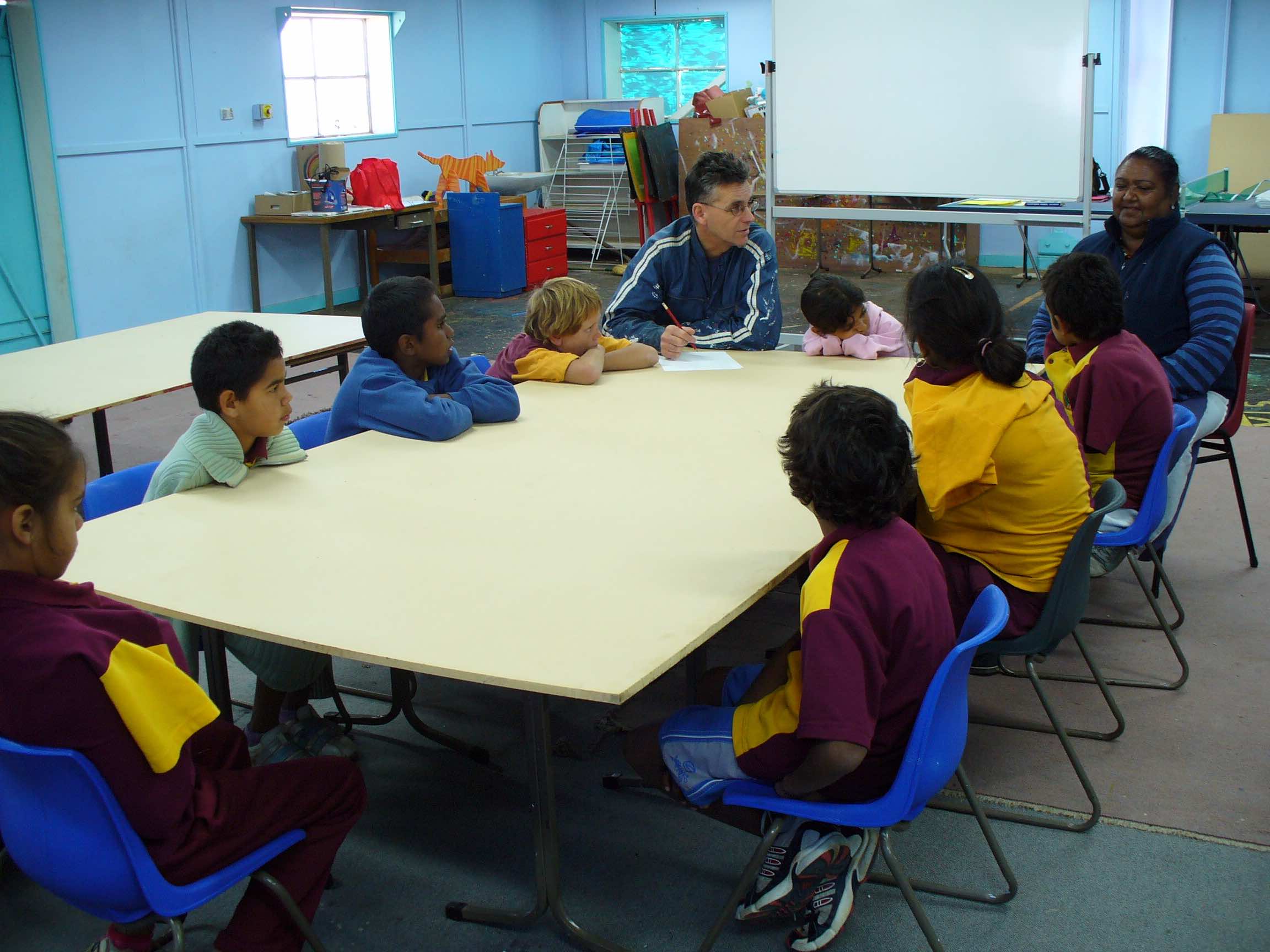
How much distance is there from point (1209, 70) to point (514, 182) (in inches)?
204

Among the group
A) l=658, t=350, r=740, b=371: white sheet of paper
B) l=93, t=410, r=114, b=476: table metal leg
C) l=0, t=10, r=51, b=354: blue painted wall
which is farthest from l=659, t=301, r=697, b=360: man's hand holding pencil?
l=0, t=10, r=51, b=354: blue painted wall

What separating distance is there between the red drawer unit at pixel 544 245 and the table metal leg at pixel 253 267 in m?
2.06

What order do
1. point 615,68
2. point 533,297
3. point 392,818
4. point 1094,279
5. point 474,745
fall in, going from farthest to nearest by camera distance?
point 615,68 → point 533,297 → point 1094,279 → point 474,745 → point 392,818

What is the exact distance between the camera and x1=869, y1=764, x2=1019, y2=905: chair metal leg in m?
Result: 1.96

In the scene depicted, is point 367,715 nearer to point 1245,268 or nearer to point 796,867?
point 796,867

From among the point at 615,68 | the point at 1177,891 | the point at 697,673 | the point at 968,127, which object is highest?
the point at 615,68

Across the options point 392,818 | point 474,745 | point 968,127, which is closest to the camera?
point 392,818

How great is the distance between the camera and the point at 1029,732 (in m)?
2.60

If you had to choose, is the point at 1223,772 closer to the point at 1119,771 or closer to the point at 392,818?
the point at 1119,771

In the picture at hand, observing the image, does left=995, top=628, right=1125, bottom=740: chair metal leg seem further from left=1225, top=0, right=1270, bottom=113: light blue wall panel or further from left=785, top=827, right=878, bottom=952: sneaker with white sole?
left=1225, top=0, right=1270, bottom=113: light blue wall panel

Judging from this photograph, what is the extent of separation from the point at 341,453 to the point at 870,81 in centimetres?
332

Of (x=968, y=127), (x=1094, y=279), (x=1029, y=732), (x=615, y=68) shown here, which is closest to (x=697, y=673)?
(x=1029, y=732)

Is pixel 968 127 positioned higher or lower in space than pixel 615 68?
lower

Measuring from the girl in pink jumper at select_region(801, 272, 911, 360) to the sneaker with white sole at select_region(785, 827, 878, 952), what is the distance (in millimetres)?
1844
